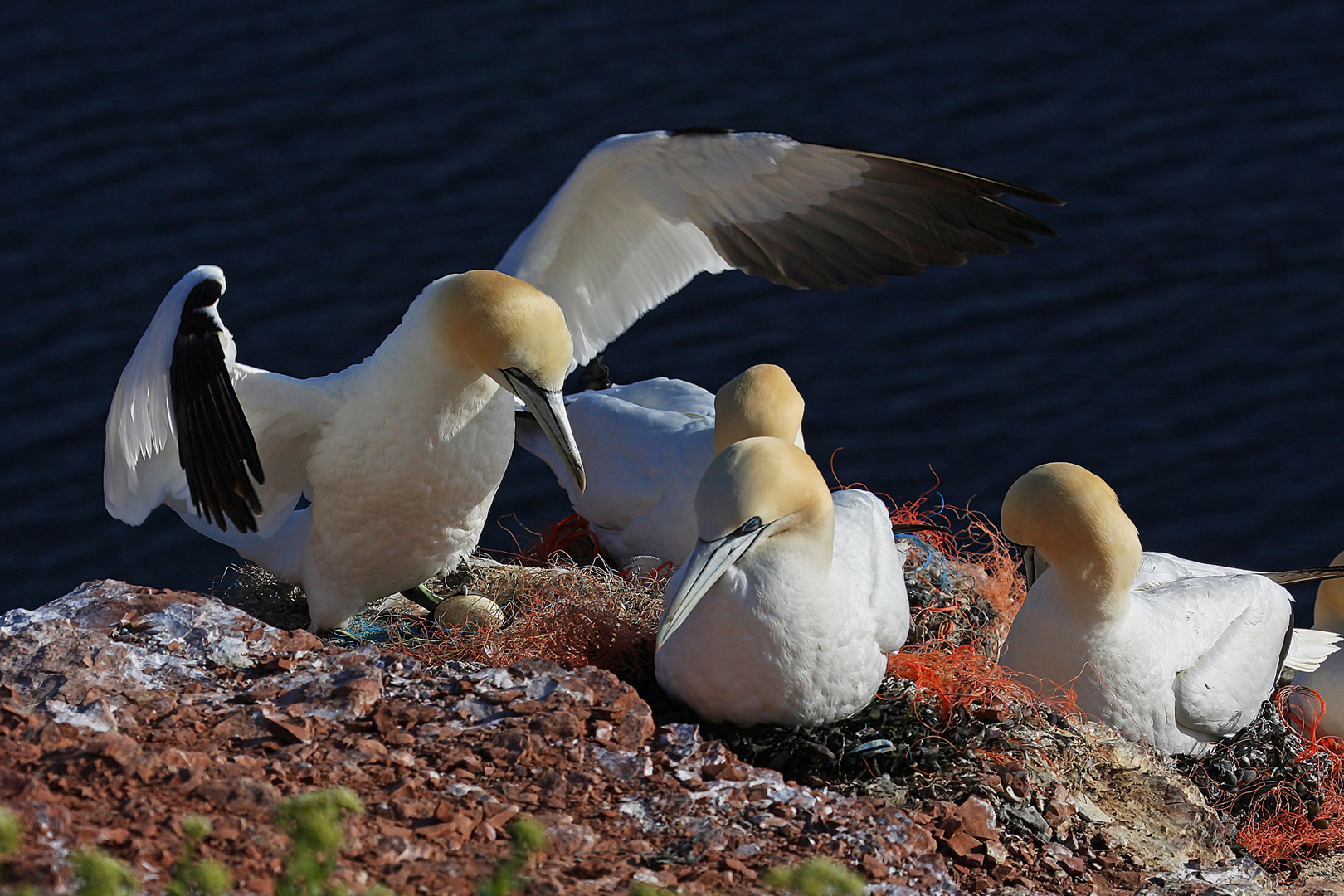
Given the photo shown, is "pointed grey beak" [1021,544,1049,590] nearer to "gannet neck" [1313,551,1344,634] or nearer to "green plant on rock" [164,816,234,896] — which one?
"gannet neck" [1313,551,1344,634]

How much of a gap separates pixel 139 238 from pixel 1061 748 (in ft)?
29.6

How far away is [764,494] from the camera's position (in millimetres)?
4141

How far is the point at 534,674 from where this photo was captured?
3.99 meters

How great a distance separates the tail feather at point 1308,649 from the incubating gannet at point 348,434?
3.06 m

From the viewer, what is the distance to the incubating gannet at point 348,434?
16.4 feet

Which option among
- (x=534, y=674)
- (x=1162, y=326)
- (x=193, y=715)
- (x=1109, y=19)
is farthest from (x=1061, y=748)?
(x=1109, y=19)

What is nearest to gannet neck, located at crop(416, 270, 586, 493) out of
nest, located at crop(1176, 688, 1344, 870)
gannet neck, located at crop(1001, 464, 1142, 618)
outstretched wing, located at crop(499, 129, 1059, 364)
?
outstretched wing, located at crop(499, 129, 1059, 364)

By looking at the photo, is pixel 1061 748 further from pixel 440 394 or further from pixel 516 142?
pixel 516 142

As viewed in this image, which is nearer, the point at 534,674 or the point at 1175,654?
the point at 534,674

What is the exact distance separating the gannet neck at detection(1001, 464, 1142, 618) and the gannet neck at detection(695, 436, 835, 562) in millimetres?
1055

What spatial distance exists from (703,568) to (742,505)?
0.20m

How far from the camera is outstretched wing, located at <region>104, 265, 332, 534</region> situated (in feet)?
16.1

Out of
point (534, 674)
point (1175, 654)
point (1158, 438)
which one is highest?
point (534, 674)

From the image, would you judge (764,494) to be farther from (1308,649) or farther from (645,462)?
(1308,649)
